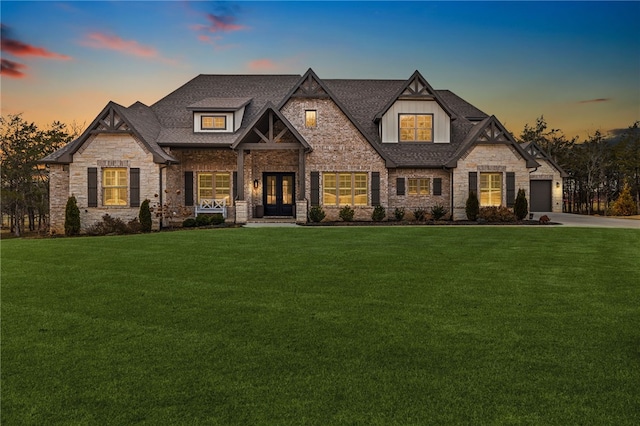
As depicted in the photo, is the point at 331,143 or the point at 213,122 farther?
the point at 213,122

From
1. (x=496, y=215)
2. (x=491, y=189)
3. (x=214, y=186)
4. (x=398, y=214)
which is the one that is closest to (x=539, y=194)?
(x=491, y=189)

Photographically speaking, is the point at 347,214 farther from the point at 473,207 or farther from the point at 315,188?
the point at 473,207

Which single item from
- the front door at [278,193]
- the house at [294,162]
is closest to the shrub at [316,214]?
the house at [294,162]

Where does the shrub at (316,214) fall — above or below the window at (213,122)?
below

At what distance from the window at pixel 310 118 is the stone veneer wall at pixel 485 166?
8.47 meters

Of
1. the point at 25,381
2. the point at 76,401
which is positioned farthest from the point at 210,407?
the point at 25,381

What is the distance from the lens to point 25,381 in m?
3.78

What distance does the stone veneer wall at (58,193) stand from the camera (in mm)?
22158

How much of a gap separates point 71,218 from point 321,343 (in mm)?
19792

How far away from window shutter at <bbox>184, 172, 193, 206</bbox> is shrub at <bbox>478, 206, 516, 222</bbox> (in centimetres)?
1627

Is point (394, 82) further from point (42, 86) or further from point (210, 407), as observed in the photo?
point (210, 407)

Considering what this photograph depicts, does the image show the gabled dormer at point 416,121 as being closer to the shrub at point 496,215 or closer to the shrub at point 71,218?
the shrub at point 496,215

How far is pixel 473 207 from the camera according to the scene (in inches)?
923

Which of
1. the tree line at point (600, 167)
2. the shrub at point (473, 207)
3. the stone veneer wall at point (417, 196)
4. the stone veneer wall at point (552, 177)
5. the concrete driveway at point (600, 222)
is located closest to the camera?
the concrete driveway at point (600, 222)
